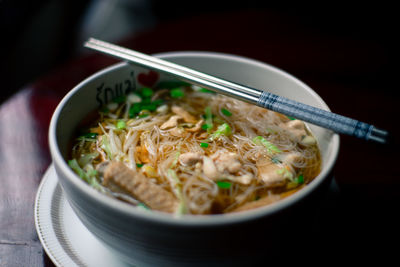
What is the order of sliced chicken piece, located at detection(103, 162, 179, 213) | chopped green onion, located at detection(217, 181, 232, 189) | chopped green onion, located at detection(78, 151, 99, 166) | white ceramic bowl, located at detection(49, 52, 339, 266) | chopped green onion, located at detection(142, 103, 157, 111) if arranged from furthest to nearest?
1. chopped green onion, located at detection(142, 103, 157, 111)
2. chopped green onion, located at detection(78, 151, 99, 166)
3. chopped green onion, located at detection(217, 181, 232, 189)
4. sliced chicken piece, located at detection(103, 162, 179, 213)
5. white ceramic bowl, located at detection(49, 52, 339, 266)

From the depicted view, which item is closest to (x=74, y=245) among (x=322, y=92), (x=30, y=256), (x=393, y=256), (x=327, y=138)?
(x=30, y=256)

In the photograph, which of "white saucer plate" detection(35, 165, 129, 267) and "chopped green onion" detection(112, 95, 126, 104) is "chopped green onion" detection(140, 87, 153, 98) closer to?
"chopped green onion" detection(112, 95, 126, 104)

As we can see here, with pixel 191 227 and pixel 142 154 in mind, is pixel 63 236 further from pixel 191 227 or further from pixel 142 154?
pixel 191 227

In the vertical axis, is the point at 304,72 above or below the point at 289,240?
above

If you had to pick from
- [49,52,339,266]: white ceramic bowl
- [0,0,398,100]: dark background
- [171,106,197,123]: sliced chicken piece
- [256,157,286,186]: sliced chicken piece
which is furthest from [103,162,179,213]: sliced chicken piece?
[0,0,398,100]: dark background

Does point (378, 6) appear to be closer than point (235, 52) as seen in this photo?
No

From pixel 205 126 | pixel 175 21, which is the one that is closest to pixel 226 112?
pixel 205 126

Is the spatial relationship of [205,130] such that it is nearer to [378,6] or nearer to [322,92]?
[322,92]

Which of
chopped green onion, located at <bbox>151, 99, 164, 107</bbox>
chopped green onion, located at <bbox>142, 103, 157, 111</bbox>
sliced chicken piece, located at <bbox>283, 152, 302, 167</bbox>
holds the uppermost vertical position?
sliced chicken piece, located at <bbox>283, 152, 302, 167</bbox>
